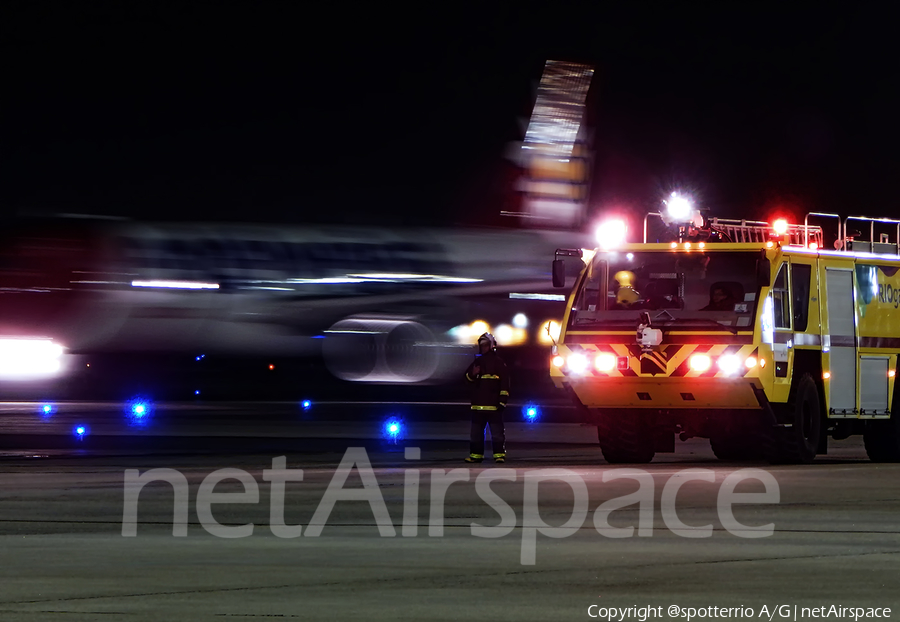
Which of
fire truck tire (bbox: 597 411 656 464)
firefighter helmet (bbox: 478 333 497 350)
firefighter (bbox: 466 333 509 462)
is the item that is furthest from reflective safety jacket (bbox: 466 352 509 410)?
fire truck tire (bbox: 597 411 656 464)

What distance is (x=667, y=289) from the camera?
18.9 meters

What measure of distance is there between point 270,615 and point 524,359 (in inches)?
1517

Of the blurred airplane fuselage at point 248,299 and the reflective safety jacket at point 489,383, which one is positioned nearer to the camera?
the reflective safety jacket at point 489,383

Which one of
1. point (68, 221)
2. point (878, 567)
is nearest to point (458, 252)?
point (68, 221)

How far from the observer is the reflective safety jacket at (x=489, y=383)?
64.5 feet

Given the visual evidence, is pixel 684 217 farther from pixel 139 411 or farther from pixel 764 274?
pixel 139 411

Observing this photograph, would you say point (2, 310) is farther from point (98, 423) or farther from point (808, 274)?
point (808, 274)

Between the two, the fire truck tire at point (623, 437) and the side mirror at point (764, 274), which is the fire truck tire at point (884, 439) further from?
the side mirror at point (764, 274)

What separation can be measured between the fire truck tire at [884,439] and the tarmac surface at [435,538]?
69cm

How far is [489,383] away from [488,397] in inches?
8.1

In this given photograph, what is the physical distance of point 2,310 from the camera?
140 ft

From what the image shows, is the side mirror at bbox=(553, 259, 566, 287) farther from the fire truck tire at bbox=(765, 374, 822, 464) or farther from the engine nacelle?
the engine nacelle
